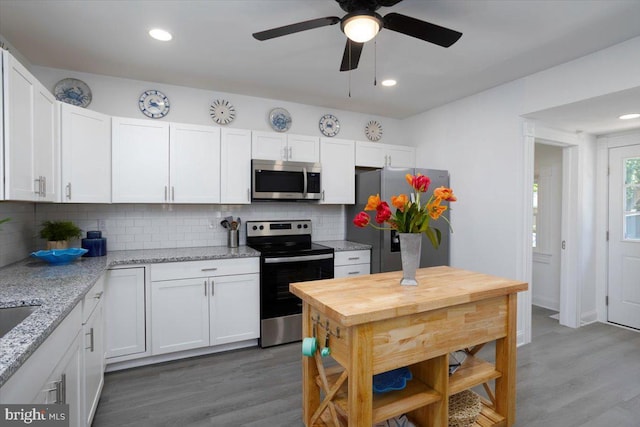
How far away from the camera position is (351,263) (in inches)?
144

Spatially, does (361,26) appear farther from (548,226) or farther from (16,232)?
(548,226)

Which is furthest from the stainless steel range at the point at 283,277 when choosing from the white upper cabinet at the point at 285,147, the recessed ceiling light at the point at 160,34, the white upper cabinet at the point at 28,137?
the recessed ceiling light at the point at 160,34

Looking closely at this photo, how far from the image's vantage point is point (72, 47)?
2584 millimetres

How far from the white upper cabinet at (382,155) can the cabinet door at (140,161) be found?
2159 millimetres

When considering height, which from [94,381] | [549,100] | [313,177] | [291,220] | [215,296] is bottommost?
[94,381]

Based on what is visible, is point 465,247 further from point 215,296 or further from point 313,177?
point 215,296

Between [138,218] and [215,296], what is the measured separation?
1.15 meters

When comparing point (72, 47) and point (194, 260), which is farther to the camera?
point (194, 260)

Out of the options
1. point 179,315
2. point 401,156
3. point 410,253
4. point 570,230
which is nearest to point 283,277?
point 179,315

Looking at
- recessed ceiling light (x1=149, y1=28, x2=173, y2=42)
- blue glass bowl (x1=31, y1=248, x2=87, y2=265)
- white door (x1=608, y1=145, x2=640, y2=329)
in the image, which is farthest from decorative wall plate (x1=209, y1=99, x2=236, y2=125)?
white door (x1=608, y1=145, x2=640, y2=329)

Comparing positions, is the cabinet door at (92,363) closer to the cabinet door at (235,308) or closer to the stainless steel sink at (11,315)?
the stainless steel sink at (11,315)

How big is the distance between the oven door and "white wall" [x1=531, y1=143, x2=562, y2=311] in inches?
126

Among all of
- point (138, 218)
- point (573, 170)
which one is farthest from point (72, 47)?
point (573, 170)

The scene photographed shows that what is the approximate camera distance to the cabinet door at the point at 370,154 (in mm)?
4012
